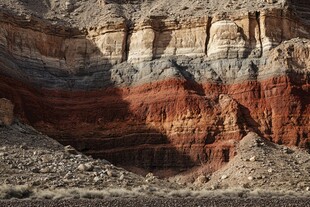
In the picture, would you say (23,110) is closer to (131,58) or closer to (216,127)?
(131,58)

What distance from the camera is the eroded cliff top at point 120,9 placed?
2383 inches

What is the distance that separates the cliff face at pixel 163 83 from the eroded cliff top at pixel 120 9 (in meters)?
1.17

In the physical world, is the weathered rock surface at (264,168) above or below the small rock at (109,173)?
above

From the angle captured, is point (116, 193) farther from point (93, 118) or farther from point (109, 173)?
point (93, 118)

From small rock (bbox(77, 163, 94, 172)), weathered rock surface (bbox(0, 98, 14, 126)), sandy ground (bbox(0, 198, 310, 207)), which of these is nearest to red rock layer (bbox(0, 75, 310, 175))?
weathered rock surface (bbox(0, 98, 14, 126))

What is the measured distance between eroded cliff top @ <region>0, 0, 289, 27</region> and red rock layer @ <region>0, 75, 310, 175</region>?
8373 mm

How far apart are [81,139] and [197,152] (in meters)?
10.3

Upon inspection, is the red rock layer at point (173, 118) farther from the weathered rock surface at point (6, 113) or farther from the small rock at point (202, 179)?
the weathered rock surface at point (6, 113)

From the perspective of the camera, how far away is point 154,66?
57844 mm

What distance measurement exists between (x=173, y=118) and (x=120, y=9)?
16.0 metres

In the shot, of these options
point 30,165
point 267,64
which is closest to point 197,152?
point 267,64

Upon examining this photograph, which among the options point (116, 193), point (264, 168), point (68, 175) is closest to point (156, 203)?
point (116, 193)

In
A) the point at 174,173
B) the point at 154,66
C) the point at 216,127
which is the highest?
the point at 154,66

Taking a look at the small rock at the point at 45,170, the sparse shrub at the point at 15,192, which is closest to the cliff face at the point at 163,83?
the small rock at the point at 45,170
